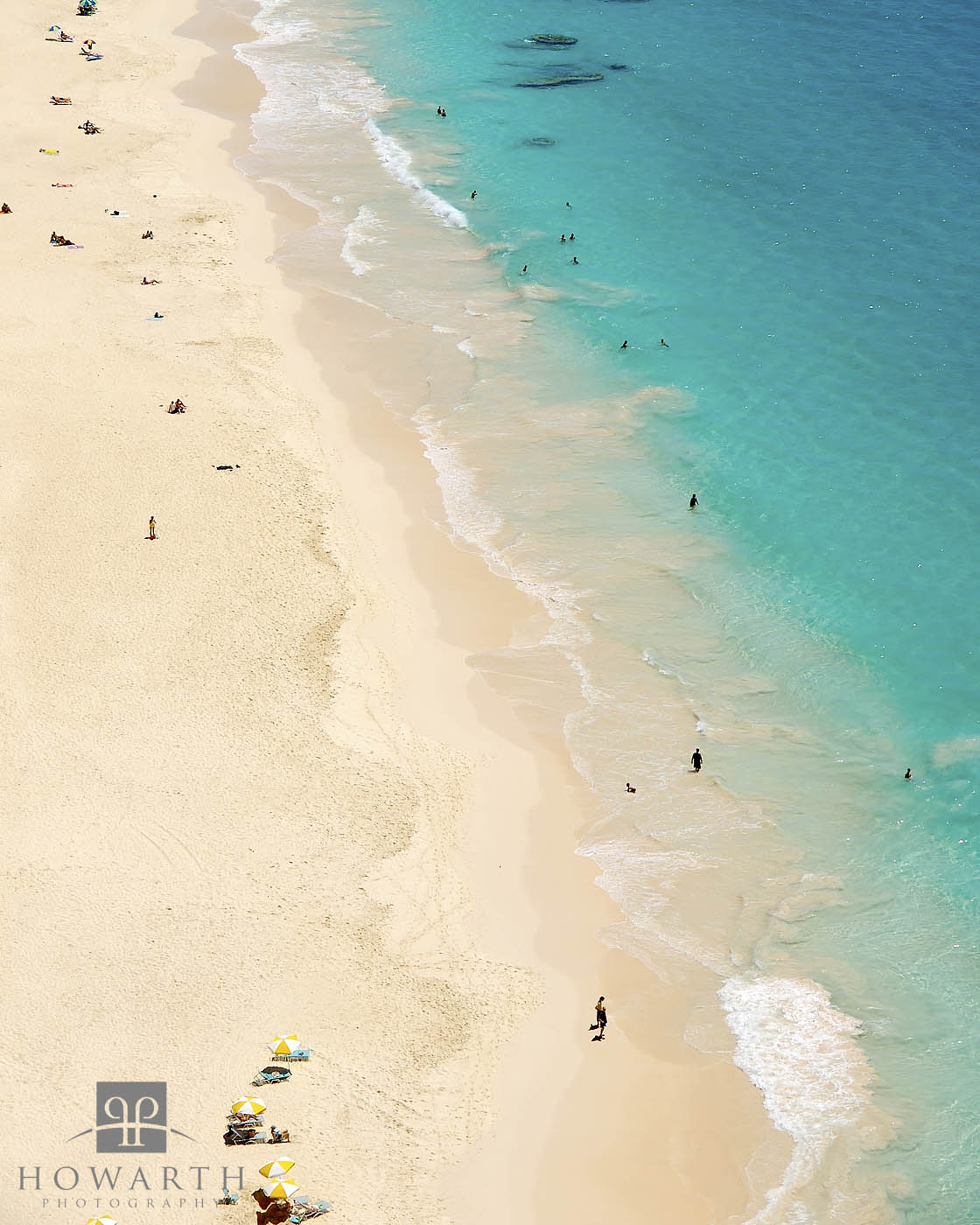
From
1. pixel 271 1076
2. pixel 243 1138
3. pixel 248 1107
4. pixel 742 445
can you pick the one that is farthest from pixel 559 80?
pixel 243 1138

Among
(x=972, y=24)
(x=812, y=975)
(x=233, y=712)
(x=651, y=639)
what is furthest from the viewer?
(x=972, y=24)

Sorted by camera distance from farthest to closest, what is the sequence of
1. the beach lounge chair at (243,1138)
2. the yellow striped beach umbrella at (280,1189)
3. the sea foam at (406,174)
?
1. the sea foam at (406,174)
2. the beach lounge chair at (243,1138)
3. the yellow striped beach umbrella at (280,1189)

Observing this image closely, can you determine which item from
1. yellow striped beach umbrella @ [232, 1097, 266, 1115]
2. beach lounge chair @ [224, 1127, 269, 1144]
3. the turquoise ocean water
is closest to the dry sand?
beach lounge chair @ [224, 1127, 269, 1144]

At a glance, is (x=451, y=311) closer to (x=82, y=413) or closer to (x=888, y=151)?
(x=82, y=413)

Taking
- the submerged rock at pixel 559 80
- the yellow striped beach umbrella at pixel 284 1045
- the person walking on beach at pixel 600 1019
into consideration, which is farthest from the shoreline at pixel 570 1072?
the submerged rock at pixel 559 80

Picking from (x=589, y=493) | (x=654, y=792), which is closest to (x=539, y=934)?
(x=654, y=792)

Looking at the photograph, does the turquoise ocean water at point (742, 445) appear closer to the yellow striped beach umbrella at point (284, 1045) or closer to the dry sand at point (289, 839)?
the dry sand at point (289, 839)

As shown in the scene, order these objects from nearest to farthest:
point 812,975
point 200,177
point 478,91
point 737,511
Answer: point 812,975, point 737,511, point 200,177, point 478,91
